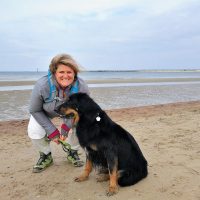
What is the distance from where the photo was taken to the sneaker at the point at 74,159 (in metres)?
4.60

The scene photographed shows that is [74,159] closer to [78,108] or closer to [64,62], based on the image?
[78,108]

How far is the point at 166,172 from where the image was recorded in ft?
13.6

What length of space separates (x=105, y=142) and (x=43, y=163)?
133 centimetres

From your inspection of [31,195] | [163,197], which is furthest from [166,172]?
[31,195]

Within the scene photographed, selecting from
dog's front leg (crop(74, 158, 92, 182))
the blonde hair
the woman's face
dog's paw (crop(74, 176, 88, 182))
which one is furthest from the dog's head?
dog's paw (crop(74, 176, 88, 182))

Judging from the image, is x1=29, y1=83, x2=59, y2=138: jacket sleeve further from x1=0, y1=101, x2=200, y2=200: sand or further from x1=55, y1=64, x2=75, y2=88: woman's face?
x1=0, y1=101, x2=200, y2=200: sand

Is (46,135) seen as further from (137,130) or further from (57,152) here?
(137,130)

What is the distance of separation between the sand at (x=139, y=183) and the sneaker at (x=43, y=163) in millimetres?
79

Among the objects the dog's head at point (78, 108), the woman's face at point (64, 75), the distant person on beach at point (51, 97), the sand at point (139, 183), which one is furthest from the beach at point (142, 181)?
the woman's face at point (64, 75)

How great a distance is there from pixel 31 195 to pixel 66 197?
0.44 m

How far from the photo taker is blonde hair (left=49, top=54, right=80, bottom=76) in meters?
4.10

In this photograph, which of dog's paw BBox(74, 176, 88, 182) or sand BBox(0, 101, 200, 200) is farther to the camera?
dog's paw BBox(74, 176, 88, 182)

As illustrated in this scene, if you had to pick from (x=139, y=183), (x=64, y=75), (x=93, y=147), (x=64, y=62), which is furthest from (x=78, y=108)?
(x=139, y=183)

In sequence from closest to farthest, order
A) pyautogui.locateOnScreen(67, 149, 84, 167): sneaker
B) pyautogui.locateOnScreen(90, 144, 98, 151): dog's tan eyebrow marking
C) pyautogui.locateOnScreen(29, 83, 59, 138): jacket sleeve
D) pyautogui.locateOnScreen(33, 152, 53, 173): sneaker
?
pyautogui.locateOnScreen(90, 144, 98, 151): dog's tan eyebrow marking
pyautogui.locateOnScreen(29, 83, 59, 138): jacket sleeve
pyautogui.locateOnScreen(33, 152, 53, 173): sneaker
pyautogui.locateOnScreen(67, 149, 84, 167): sneaker
